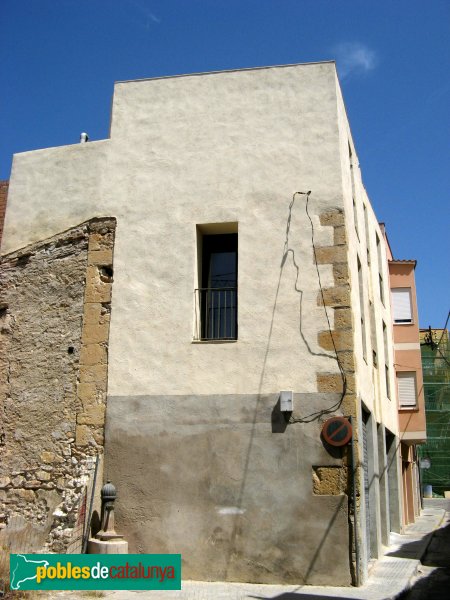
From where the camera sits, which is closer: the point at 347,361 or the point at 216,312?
the point at 347,361

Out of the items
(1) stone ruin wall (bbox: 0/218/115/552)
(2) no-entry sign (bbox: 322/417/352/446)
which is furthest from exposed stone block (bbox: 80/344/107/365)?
(2) no-entry sign (bbox: 322/417/352/446)

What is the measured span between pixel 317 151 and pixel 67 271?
4.13 m

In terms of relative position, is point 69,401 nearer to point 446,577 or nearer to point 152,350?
point 152,350

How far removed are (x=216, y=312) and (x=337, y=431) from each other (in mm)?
2423

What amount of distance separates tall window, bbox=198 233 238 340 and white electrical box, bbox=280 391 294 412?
3.76ft

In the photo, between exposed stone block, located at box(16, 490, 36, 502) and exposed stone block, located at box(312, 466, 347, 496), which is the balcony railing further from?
exposed stone block, located at box(16, 490, 36, 502)

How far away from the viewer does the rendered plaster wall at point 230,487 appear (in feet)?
25.7

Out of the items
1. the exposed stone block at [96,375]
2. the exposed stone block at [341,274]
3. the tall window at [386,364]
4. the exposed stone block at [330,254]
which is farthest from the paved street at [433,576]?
the exposed stone block at [96,375]

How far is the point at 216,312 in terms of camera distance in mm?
9180

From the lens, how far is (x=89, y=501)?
8.21 m

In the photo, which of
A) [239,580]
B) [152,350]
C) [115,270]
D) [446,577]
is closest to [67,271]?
[115,270]
